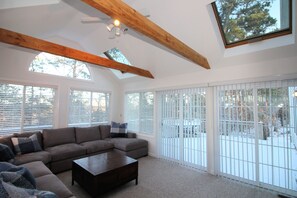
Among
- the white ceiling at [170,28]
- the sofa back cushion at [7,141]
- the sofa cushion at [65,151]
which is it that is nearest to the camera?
the white ceiling at [170,28]

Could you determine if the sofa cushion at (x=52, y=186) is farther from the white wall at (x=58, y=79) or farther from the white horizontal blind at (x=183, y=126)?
the white horizontal blind at (x=183, y=126)

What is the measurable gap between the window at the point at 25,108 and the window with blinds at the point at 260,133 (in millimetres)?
4478

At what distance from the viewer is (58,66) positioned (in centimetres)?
446

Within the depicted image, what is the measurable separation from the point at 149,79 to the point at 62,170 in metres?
3.29

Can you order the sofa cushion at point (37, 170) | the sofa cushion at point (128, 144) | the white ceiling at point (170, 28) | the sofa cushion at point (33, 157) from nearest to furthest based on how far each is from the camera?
the sofa cushion at point (37, 170) → the white ceiling at point (170, 28) → the sofa cushion at point (33, 157) → the sofa cushion at point (128, 144)

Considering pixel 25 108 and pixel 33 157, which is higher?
pixel 25 108

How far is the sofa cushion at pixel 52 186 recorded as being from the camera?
181 cm

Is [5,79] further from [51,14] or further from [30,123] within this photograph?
[51,14]

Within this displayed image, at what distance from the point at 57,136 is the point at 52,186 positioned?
2.23m

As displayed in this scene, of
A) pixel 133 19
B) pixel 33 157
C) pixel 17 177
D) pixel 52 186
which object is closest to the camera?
pixel 17 177

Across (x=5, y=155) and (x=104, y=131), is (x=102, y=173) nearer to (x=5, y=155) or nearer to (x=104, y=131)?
(x=5, y=155)

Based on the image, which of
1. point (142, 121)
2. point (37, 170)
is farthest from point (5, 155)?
point (142, 121)

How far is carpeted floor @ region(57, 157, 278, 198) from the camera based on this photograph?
2551 millimetres

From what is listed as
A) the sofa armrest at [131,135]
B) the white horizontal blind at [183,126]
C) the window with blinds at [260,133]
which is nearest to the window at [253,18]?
the window with blinds at [260,133]
